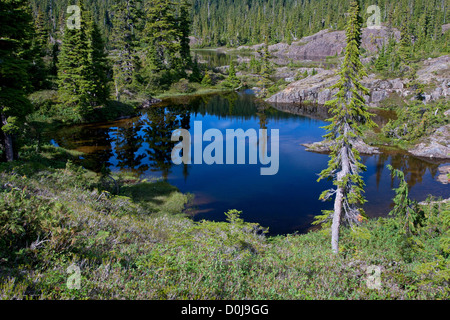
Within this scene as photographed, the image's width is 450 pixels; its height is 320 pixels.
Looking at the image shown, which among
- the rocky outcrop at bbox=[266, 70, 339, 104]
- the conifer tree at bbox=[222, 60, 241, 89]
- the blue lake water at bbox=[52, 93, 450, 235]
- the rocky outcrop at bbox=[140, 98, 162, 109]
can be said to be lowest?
the blue lake water at bbox=[52, 93, 450, 235]

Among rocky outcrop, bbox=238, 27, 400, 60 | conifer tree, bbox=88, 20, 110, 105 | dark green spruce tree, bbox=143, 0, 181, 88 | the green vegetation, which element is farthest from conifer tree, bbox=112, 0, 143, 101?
rocky outcrop, bbox=238, 27, 400, 60

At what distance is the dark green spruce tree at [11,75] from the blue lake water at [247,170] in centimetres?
858

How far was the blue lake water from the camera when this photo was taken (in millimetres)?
22266

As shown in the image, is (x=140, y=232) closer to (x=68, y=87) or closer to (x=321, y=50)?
(x=68, y=87)

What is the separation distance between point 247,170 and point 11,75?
1986 centimetres

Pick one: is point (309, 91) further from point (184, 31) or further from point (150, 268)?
point (150, 268)

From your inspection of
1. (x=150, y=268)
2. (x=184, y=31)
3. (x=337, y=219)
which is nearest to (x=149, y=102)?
(x=184, y=31)

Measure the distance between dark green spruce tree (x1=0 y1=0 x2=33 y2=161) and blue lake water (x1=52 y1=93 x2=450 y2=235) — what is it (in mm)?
8581

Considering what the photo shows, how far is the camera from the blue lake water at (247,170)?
22.3 m

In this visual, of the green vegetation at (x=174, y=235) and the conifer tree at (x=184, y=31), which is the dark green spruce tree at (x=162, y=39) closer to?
the conifer tree at (x=184, y=31)

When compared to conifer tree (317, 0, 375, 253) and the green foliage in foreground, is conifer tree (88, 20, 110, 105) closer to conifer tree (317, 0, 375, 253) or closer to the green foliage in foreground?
conifer tree (317, 0, 375, 253)

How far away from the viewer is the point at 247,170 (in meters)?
29.8

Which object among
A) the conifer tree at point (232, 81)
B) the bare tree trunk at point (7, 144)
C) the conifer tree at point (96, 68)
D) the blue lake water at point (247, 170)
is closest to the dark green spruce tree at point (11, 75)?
the bare tree trunk at point (7, 144)
